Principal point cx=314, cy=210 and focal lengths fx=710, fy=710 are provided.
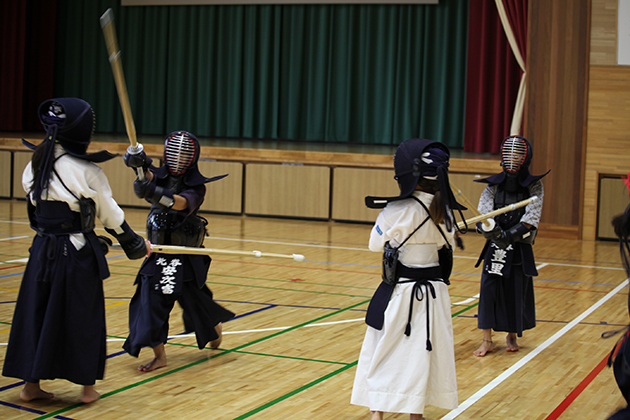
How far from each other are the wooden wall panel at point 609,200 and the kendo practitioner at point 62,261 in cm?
871

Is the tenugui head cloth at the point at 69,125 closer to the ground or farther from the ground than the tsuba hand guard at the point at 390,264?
farther from the ground

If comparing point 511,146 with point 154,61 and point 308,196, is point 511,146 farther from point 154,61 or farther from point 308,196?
point 154,61

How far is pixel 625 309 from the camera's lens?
636cm

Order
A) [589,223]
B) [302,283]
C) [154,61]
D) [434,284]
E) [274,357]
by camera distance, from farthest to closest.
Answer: [154,61], [589,223], [302,283], [274,357], [434,284]

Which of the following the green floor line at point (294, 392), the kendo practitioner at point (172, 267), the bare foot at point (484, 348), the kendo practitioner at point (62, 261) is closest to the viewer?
the kendo practitioner at point (62, 261)

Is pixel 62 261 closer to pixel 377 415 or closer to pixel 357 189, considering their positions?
pixel 377 415

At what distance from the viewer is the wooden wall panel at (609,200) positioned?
10516 millimetres

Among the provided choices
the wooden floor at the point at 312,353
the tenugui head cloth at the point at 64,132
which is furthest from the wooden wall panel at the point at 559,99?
the tenugui head cloth at the point at 64,132

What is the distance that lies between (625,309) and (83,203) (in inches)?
193

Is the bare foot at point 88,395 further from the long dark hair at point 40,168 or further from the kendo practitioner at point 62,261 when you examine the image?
the long dark hair at point 40,168

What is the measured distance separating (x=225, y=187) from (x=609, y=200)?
6.13 m

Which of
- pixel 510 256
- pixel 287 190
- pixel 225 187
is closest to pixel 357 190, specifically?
pixel 287 190

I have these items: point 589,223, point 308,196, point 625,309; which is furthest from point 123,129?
point 625,309

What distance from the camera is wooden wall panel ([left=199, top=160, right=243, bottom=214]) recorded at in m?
12.1
